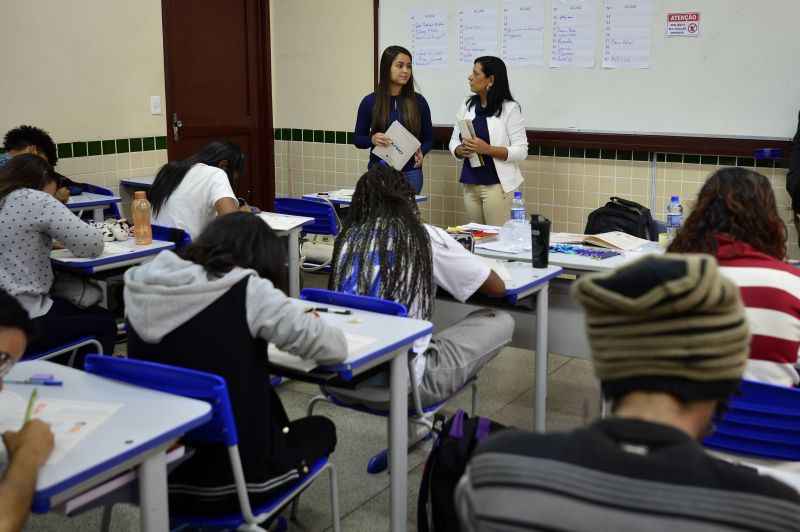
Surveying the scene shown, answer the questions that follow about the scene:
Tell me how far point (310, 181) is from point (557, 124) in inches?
101

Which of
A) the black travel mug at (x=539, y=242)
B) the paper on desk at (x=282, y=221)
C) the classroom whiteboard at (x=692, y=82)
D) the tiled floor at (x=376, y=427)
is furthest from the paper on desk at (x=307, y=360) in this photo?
the classroom whiteboard at (x=692, y=82)

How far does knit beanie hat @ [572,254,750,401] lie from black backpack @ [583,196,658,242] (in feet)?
12.8

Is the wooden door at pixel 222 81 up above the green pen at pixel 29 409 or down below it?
above

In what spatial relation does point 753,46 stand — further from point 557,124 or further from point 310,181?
point 310,181

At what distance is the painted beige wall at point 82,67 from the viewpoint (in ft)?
19.8

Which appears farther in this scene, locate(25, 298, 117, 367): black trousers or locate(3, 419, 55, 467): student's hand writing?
locate(25, 298, 117, 367): black trousers

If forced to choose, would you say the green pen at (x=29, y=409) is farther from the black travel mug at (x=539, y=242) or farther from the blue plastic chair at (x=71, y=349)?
the black travel mug at (x=539, y=242)

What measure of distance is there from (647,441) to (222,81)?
7051 millimetres

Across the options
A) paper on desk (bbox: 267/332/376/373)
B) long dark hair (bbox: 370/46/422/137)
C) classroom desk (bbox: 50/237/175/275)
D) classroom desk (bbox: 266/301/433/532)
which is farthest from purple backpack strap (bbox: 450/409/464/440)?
long dark hair (bbox: 370/46/422/137)

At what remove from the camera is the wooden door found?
23.8 feet

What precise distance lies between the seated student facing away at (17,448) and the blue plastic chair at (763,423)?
1.65m

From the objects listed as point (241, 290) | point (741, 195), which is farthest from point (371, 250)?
point (741, 195)

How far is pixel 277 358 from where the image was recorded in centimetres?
262

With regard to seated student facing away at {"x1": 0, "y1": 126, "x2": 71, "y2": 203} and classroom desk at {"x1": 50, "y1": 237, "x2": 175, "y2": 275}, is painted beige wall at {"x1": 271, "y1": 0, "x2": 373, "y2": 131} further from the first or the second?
classroom desk at {"x1": 50, "y1": 237, "x2": 175, "y2": 275}
